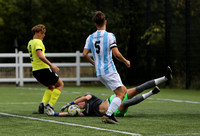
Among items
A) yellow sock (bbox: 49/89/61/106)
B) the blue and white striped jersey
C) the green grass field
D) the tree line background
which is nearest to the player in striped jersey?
the blue and white striped jersey

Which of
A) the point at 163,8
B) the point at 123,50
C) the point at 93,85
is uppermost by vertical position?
the point at 163,8

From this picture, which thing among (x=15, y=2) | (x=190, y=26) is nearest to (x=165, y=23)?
(x=190, y=26)

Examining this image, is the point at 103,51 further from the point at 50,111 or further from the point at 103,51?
the point at 50,111

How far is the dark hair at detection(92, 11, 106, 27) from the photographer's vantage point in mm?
9031

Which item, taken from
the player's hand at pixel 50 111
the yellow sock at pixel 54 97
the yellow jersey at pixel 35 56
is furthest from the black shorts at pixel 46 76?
the player's hand at pixel 50 111

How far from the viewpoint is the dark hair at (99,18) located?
9.03m

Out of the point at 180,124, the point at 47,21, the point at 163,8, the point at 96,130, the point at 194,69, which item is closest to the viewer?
the point at 96,130

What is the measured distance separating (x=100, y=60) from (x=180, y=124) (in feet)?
5.91

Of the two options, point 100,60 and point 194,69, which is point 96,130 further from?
point 194,69

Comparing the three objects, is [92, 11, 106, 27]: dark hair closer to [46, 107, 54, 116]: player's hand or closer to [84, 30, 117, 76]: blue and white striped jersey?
[84, 30, 117, 76]: blue and white striped jersey

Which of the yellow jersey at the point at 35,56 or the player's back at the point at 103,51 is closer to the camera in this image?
the player's back at the point at 103,51

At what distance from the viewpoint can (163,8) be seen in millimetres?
24109

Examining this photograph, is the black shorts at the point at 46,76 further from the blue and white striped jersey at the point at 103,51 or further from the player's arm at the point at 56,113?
the blue and white striped jersey at the point at 103,51

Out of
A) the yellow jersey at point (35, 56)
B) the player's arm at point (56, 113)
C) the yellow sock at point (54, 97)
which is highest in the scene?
the yellow jersey at point (35, 56)
